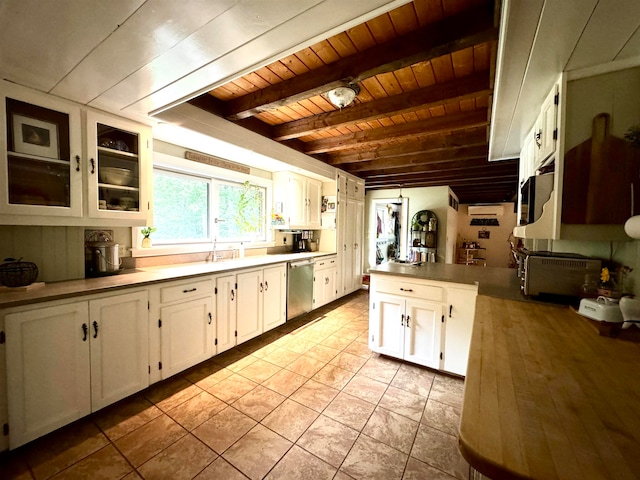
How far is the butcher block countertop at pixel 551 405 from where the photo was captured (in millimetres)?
495

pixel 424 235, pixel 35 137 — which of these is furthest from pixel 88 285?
pixel 424 235

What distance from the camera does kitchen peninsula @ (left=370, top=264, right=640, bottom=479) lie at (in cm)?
50

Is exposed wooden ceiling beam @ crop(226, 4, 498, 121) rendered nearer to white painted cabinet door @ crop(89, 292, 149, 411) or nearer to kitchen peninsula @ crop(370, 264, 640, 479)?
kitchen peninsula @ crop(370, 264, 640, 479)

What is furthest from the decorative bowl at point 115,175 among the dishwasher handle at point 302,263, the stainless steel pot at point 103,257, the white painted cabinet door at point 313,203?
the white painted cabinet door at point 313,203

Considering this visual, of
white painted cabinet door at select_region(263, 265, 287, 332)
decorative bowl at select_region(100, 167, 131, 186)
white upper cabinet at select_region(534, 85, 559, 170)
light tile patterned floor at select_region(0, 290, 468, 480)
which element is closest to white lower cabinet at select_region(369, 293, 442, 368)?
light tile patterned floor at select_region(0, 290, 468, 480)

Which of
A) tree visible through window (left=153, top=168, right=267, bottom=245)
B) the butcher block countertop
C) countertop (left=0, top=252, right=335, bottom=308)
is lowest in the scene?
the butcher block countertop

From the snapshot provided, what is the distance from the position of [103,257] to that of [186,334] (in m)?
0.90

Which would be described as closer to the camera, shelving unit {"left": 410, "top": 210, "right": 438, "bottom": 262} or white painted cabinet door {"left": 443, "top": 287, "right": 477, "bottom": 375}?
white painted cabinet door {"left": 443, "top": 287, "right": 477, "bottom": 375}

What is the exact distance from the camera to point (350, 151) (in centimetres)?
404

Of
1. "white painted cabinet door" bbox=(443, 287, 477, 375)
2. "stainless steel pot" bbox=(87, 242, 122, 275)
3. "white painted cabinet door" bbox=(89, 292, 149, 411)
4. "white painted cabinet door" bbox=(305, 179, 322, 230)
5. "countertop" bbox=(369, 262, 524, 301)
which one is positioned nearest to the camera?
"white painted cabinet door" bbox=(89, 292, 149, 411)

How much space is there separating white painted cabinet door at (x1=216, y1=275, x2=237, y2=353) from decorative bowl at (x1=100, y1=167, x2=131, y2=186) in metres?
1.10

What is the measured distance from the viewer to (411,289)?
93.0 inches

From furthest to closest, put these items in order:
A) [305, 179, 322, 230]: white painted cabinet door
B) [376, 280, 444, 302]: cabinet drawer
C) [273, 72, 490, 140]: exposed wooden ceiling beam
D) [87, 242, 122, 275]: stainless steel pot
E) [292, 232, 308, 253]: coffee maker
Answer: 1. [292, 232, 308, 253]: coffee maker
2. [305, 179, 322, 230]: white painted cabinet door
3. [376, 280, 444, 302]: cabinet drawer
4. [87, 242, 122, 275]: stainless steel pot
5. [273, 72, 490, 140]: exposed wooden ceiling beam

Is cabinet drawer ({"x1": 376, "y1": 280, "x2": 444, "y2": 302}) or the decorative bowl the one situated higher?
the decorative bowl
